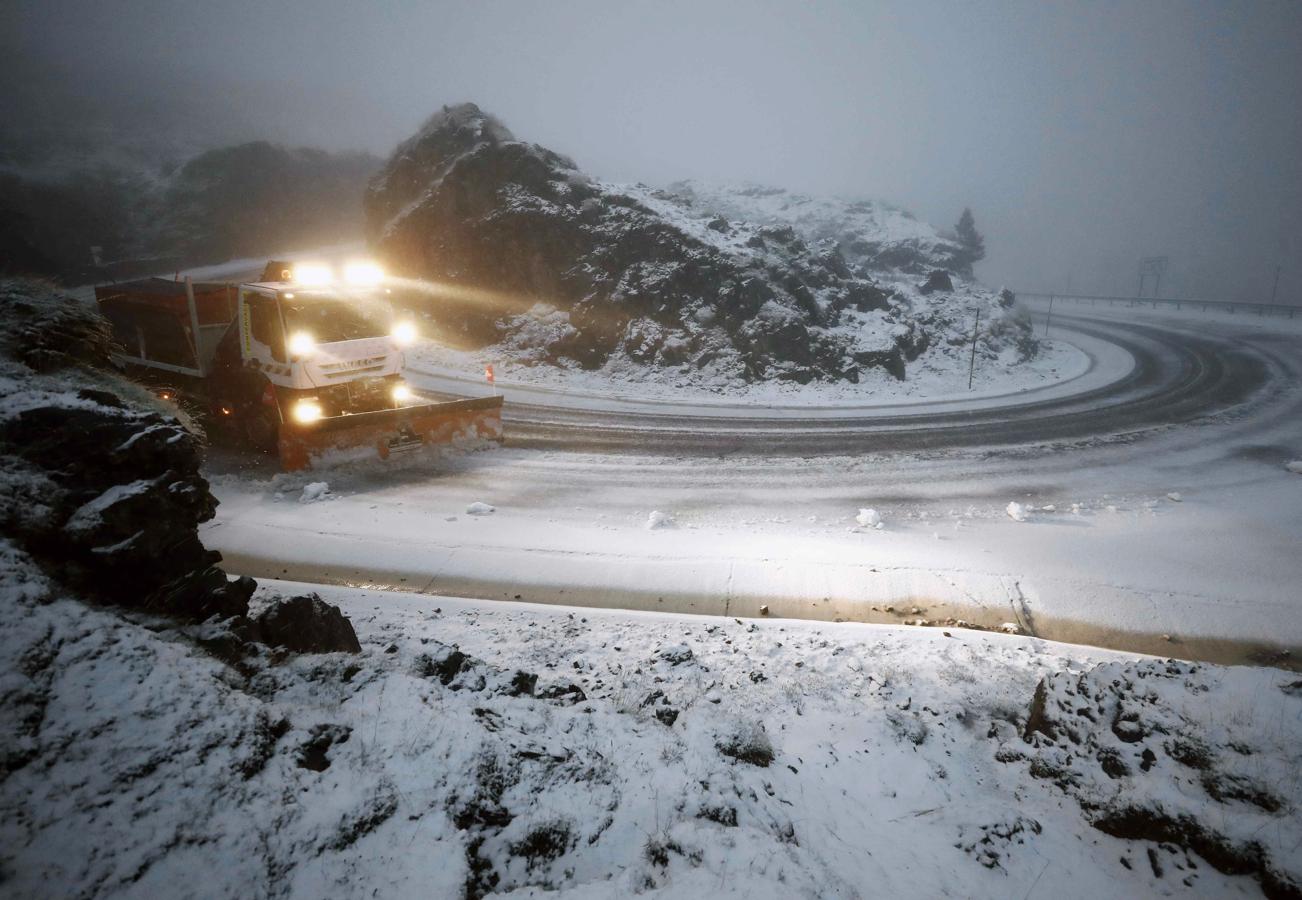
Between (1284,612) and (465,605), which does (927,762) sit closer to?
(465,605)

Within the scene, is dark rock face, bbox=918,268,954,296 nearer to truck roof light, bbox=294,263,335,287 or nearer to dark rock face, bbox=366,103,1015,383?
dark rock face, bbox=366,103,1015,383

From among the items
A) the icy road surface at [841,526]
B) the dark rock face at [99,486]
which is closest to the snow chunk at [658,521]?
the icy road surface at [841,526]

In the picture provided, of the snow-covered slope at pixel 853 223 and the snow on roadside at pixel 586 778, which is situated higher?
the snow-covered slope at pixel 853 223

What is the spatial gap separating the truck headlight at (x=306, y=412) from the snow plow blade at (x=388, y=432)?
0.16 m

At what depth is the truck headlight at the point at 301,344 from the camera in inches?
408

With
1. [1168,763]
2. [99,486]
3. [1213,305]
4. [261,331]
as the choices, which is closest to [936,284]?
[1213,305]

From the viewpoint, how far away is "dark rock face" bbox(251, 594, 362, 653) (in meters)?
5.19

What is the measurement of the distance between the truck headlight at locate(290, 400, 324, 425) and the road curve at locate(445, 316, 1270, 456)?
14.4 feet

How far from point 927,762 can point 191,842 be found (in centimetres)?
516

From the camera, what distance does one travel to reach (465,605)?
733 centimetres

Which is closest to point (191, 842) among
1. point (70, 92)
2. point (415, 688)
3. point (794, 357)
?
point (415, 688)

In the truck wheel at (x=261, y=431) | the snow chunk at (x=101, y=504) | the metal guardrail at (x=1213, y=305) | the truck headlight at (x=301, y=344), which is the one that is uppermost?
the metal guardrail at (x=1213, y=305)

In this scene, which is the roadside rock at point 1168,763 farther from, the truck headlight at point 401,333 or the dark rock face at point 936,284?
the dark rock face at point 936,284

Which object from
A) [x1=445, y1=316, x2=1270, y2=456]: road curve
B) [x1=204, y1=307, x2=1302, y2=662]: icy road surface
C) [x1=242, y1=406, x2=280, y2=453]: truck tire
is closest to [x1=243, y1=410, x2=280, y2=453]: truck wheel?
[x1=242, y1=406, x2=280, y2=453]: truck tire
